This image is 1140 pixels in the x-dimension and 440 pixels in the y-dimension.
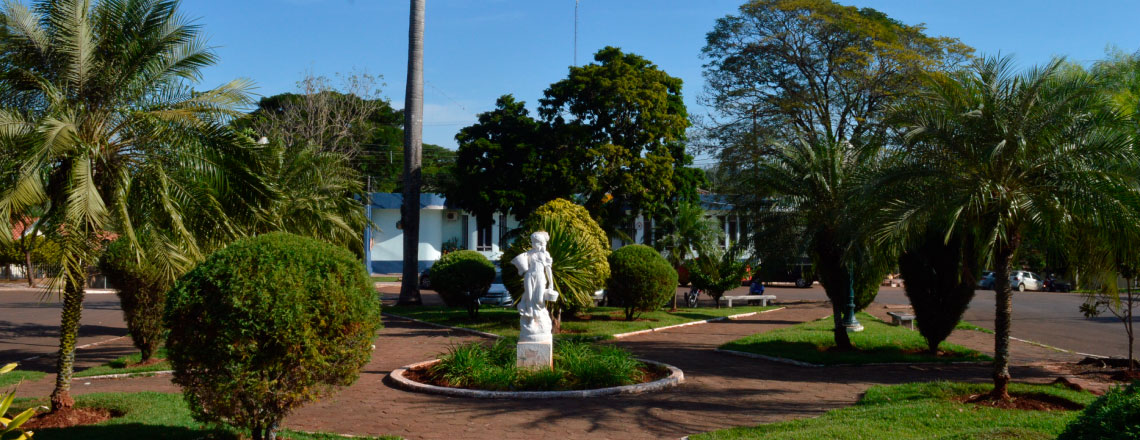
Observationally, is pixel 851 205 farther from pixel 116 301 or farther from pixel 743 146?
pixel 116 301

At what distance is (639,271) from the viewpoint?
20.1 metres

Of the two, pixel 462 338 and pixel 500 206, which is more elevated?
pixel 500 206

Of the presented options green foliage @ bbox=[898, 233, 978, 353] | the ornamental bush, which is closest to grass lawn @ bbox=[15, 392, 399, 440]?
green foliage @ bbox=[898, 233, 978, 353]

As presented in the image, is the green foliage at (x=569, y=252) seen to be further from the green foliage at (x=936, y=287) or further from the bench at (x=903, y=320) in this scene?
the bench at (x=903, y=320)

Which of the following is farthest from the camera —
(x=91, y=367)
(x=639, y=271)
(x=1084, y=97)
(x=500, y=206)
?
(x=500, y=206)

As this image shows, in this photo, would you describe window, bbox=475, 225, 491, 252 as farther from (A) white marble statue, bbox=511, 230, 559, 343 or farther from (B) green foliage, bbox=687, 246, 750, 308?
(A) white marble statue, bbox=511, 230, 559, 343

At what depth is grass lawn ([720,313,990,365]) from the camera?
13906 mm

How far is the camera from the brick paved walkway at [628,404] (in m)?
8.49

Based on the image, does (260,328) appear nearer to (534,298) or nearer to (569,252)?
(534,298)

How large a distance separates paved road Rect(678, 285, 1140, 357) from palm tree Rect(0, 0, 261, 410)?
16.5 m

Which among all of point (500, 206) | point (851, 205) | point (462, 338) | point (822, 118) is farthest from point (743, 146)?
point (851, 205)

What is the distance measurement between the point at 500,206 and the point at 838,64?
1249 centimetres

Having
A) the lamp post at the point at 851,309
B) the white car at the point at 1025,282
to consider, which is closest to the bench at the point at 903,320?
the lamp post at the point at 851,309

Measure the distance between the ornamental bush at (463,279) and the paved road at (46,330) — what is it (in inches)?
283
